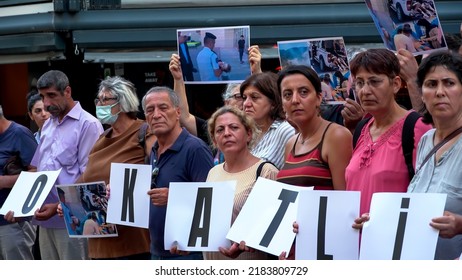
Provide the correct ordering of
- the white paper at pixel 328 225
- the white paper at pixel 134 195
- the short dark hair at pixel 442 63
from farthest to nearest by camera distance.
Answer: the white paper at pixel 134 195 → the white paper at pixel 328 225 → the short dark hair at pixel 442 63

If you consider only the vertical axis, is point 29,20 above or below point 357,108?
above

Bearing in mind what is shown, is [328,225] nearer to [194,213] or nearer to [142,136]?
[194,213]

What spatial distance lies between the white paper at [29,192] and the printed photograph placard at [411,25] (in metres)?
2.81

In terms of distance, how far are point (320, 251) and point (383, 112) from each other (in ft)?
2.72

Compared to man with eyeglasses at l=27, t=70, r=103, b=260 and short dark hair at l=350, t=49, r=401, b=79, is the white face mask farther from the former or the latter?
short dark hair at l=350, t=49, r=401, b=79

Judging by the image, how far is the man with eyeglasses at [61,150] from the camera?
7934 millimetres

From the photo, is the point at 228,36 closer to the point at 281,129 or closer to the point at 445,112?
the point at 281,129

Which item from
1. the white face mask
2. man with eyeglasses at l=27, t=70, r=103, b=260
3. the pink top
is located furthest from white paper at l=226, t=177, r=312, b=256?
man with eyeglasses at l=27, t=70, r=103, b=260

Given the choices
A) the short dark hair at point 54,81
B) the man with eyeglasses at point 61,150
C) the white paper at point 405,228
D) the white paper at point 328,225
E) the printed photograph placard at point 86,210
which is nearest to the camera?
the white paper at point 405,228

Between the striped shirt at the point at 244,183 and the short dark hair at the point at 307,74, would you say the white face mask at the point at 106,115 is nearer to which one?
the striped shirt at the point at 244,183

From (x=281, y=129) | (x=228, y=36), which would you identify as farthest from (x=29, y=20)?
(x=281, y=129)

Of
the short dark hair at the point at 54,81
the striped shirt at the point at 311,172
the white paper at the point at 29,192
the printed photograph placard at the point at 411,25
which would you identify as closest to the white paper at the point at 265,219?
the striped shirt at the point at 311,172

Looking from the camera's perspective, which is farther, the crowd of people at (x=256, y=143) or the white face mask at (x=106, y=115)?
the white face mask at (x=106, y=115)
